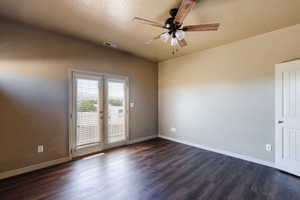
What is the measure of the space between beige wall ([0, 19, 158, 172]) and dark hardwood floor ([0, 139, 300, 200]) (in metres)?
0.47

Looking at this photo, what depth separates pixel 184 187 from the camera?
7.20ft

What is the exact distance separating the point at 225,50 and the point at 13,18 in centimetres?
446

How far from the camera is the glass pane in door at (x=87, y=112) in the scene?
3406 millimetres

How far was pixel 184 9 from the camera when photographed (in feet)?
6.23

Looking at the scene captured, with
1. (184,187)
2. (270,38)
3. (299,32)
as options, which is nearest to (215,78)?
(270,38)

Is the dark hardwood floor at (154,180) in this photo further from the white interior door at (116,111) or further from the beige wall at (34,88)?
the white interior door at (116,111)

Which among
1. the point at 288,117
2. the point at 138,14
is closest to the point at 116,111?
the point at 138,14

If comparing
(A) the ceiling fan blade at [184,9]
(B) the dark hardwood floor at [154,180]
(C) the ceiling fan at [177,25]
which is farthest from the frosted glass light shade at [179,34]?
(B) the dark hardwood floor at [154,180]

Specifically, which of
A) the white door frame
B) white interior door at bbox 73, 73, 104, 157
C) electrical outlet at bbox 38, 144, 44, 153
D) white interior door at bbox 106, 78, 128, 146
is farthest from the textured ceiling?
electrical outlet at bbox 38, 144, 44, 153

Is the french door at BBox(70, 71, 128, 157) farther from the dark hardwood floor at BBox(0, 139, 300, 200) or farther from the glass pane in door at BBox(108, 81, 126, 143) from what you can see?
the dark hardwood floor at BBox(0, 139, 300, 200)

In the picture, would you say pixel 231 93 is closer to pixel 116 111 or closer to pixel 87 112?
pixel 116 111

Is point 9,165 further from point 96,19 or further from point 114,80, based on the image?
point 96,19

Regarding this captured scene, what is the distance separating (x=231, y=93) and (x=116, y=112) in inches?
123

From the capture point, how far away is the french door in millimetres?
3359
